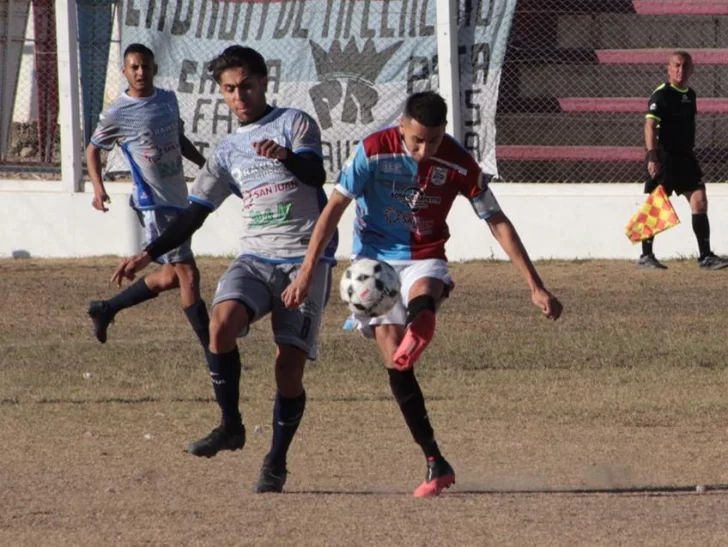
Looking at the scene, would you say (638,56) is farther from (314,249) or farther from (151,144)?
(314,249)

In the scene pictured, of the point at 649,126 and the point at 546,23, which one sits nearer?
the point at 649,126

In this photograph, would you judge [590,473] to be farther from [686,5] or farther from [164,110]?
[686,5]

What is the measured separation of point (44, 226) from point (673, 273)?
6.87 meters

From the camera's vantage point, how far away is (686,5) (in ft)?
57.5

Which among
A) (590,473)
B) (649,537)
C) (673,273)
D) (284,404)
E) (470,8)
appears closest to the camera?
(649,537)

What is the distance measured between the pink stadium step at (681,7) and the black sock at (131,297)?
8522 millimetres

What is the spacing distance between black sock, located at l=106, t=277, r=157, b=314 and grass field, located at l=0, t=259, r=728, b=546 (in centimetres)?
42

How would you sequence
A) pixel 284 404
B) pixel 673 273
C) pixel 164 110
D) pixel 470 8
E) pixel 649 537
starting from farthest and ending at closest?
pixel 470 8, pixel 673 273, pixel 164 110, pixel 284 404, pixel 649 537

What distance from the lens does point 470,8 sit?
1714 centimetres

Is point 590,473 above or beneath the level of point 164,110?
beneath

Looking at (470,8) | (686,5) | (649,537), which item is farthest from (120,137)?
(686,5)

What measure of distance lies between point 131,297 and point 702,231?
696 cm

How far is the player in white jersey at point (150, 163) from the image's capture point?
424 inches

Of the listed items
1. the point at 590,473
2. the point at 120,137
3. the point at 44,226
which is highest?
the point at 120,137
